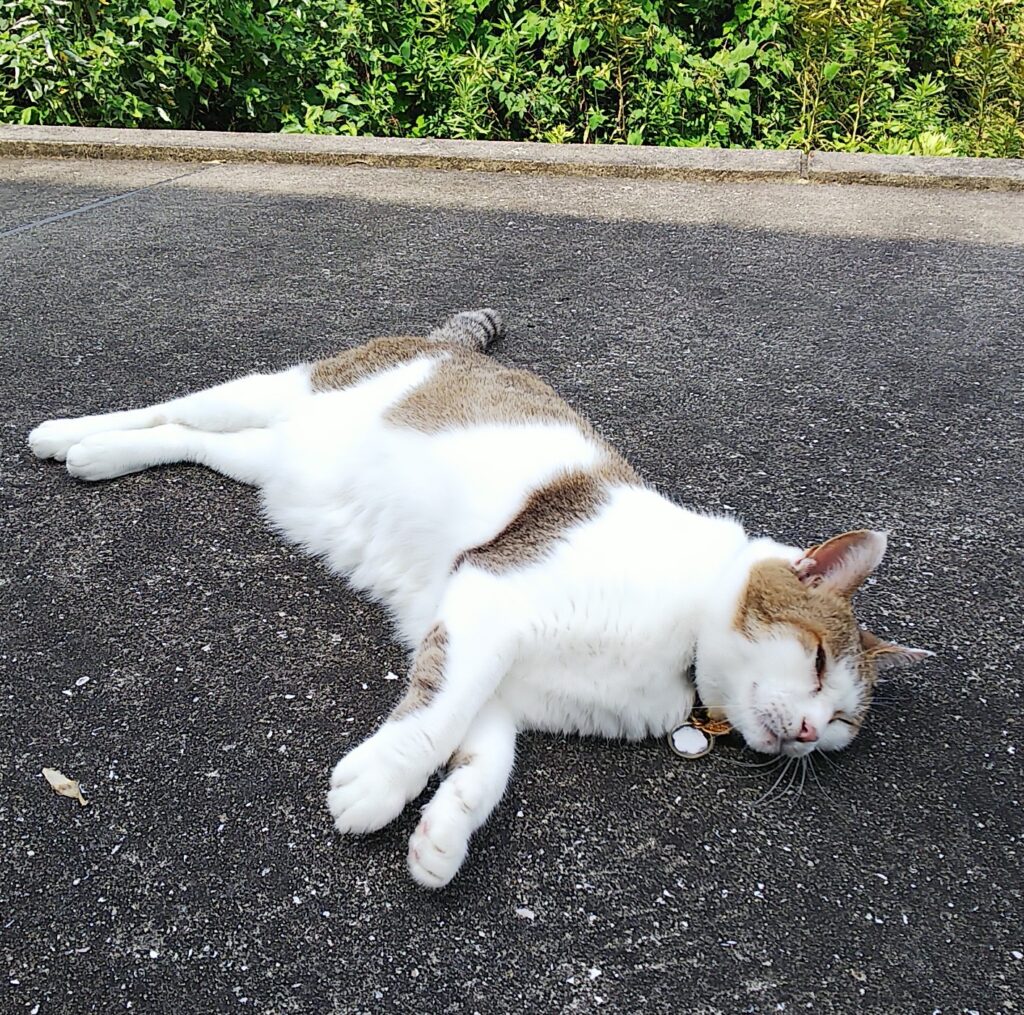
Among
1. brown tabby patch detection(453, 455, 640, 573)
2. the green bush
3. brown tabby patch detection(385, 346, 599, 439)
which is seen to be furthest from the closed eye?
the green bush

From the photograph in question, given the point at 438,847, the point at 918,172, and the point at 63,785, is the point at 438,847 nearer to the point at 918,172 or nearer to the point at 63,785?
the point at 63,785

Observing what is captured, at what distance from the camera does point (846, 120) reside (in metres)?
7.05

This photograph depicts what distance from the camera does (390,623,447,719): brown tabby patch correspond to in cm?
214

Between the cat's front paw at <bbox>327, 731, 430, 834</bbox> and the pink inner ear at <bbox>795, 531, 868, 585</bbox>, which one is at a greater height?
the pink inner ear at <bbox>795, 531, 868, 585</bbox>

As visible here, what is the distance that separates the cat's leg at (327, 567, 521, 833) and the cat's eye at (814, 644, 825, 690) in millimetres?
679

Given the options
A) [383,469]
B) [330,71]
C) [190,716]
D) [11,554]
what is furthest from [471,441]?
[330,71]

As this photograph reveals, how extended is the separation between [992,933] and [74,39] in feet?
24.7

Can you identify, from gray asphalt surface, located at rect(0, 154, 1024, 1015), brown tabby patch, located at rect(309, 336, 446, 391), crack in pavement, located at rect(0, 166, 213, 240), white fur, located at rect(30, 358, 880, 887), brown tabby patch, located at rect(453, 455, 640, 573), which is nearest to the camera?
gray asphalt surface, located at rect(0, 154, 1024, 1015)

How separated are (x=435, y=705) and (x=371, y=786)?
24 centimetres

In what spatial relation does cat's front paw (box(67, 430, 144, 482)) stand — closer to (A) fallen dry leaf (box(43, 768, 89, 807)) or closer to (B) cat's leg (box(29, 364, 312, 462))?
(B) cat's leg (box(29, 364, 312, 462))

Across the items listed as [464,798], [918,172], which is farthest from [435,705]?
[918,172]

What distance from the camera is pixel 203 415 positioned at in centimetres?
325

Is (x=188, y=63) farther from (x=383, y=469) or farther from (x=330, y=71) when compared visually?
(x=383, y=469)

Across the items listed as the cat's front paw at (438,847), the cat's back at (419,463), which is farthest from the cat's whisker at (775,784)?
the cat's back at (419,463)
